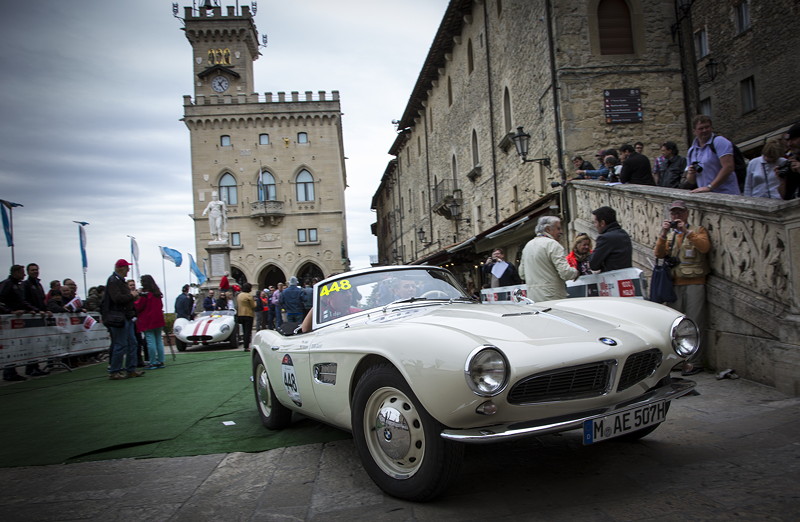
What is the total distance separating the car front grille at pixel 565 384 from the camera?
2.49m

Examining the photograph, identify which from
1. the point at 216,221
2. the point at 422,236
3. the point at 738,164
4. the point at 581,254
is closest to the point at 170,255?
the point at 216,221

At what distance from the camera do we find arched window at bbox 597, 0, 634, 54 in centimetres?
1330

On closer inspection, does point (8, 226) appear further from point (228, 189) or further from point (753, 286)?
point (228, 189)

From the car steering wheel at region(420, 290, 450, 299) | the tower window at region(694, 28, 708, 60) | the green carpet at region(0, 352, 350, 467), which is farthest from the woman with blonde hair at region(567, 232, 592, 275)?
the tower window at region(694, 28, 708, 60)

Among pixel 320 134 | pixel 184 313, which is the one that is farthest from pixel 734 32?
pixel 320 134

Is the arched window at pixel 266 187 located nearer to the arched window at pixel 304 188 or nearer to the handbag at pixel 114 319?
the arched window at pixel 304 188

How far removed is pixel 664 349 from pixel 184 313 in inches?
564

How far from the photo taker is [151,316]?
978 centimetres

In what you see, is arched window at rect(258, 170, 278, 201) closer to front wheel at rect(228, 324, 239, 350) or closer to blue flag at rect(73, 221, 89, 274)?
blue flag at rect(73, 221, 89, 274)

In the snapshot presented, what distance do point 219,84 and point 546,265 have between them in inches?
1806

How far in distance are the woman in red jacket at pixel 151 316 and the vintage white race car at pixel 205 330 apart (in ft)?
10.6

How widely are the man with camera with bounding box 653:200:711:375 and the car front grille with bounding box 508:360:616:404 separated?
335cm

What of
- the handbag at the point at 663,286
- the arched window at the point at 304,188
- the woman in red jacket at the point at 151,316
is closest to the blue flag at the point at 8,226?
the woman in red jacket at the point at 151,316

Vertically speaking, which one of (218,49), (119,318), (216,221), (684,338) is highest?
(218,49)
